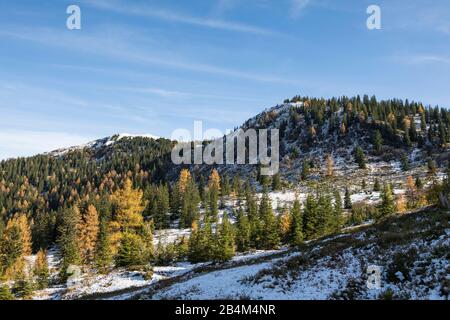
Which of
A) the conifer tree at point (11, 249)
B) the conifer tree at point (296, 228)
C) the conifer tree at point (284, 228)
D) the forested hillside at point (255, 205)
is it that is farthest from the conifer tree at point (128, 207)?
the conifer tree at point (11, 249)

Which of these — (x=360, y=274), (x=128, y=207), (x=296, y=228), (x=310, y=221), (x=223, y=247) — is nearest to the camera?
(x=360, y=274)

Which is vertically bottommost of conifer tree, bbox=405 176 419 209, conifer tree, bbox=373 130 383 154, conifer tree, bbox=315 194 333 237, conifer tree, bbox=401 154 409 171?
conifer tree, bbox=315 194 333 237

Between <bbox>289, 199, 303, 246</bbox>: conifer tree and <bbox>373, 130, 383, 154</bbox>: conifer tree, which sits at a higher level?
<bbox>373, 130, 383, 154</bbox>: conifer tree

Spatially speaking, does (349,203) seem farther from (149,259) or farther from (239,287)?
(239,287)

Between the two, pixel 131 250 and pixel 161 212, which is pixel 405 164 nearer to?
pixel 161 212

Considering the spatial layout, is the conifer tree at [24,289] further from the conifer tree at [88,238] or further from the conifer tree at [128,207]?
the conifer tree at [88,238]

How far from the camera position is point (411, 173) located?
425ft

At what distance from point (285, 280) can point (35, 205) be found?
20458cm

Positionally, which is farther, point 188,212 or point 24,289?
point 188,212

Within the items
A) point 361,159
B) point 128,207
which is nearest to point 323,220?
point 128,207

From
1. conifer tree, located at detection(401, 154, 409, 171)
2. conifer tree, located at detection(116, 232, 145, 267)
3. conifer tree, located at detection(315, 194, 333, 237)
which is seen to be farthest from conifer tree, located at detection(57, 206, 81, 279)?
conifer tree, located at detection(401, 154, 409, 171)

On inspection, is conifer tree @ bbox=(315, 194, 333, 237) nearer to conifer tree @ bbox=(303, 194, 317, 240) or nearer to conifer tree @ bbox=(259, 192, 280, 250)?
conifer tree @ bbox=(303, 194, 317, 240)

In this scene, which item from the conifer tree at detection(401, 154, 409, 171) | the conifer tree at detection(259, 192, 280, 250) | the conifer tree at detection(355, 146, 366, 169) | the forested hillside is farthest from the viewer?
the conifer tree at detection(355, 146, 366, 169)
